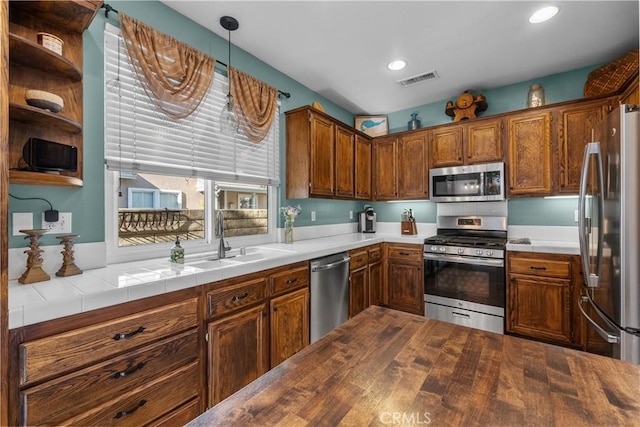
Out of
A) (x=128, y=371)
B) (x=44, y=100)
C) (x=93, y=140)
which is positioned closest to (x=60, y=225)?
(x=93, y=140)

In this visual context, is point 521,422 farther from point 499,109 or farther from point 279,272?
point 499,109

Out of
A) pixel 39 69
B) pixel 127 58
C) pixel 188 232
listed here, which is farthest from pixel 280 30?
pixel 188 232

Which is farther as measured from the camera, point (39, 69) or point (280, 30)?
point (280, 30)

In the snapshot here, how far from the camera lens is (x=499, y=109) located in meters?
3.38

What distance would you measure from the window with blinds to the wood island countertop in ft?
5.48

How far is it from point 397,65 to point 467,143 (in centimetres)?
122

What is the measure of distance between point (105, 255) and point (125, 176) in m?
0.52

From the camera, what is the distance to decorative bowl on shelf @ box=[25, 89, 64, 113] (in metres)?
1.36

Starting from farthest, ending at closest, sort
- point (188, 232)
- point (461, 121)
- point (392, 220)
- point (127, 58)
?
point (392, 220) < point (461, 121) < point (188, 232) < point (127, 58)

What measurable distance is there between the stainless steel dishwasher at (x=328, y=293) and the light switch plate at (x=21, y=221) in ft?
5.65

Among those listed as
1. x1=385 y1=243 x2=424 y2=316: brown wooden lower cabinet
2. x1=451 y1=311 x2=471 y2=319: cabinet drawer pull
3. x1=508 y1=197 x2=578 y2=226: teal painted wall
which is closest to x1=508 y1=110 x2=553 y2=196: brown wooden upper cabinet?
x1=508 y1=197 x2=578 y2=226: teal painted wall

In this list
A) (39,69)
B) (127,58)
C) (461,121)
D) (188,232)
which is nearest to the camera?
(39,69)

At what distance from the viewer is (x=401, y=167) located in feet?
12.4

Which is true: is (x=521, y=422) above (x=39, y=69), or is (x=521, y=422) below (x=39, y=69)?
below
